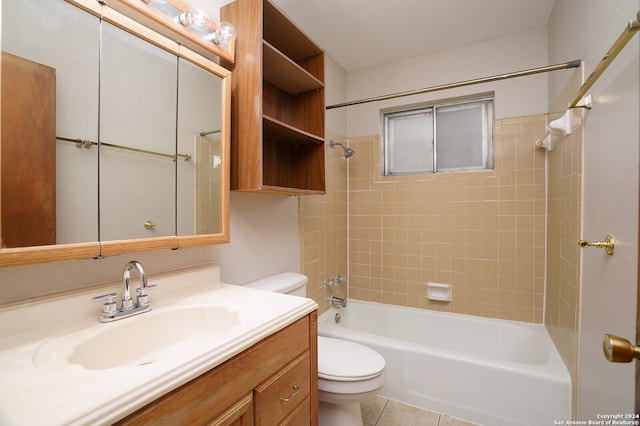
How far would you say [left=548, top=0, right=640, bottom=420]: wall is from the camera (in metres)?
0.78

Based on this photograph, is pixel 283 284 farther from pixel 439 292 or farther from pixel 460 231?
pixel 460 231

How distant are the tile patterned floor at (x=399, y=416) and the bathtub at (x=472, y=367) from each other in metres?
0.04

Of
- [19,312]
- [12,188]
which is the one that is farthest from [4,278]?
[12,188]

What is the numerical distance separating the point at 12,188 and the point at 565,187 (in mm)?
2320

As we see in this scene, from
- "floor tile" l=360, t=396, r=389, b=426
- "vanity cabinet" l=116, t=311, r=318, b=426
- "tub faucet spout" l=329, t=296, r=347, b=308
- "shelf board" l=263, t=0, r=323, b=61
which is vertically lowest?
"floor tile" l=360, t=396, r=389, b=426

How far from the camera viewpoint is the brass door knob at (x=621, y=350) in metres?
0.52

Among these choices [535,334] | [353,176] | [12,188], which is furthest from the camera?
[353,176]

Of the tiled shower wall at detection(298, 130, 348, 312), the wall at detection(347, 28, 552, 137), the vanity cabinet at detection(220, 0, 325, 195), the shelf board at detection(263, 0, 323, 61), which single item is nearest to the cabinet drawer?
the vanity cabinet at detection(220, 0, 325, 195)

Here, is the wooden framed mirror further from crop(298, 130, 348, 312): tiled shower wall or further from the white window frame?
the white window frame

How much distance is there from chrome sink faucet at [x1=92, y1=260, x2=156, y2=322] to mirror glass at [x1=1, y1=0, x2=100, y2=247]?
151mm

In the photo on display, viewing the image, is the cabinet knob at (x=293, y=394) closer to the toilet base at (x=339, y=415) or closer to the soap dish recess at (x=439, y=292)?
the toilet base at (x=339, y=415)

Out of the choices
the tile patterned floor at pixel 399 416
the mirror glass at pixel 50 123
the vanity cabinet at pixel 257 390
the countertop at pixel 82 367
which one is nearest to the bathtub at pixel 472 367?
the tile patterned floor at pixel 399 416

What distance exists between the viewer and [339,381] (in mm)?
1266

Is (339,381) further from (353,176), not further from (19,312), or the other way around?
(353,176)
